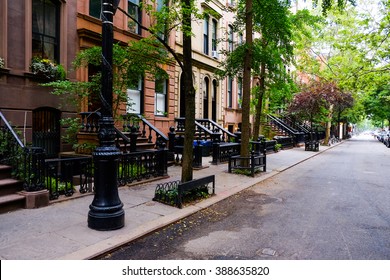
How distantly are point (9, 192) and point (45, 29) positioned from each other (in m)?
6.42

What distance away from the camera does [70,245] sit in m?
4.75

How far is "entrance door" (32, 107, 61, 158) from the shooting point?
34.6ft

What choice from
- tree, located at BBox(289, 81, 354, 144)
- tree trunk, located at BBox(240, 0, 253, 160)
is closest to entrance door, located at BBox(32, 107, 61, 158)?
tree trunk, located at BBox(240, 0, 253, 160)

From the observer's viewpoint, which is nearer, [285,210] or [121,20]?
[285,210]

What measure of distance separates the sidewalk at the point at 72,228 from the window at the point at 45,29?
569 cm

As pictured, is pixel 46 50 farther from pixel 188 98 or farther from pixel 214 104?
pixel 214 104

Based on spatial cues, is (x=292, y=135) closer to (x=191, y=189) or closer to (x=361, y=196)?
(x=361, y=196)

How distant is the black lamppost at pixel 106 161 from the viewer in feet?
17.7

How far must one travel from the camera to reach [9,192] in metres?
6.64

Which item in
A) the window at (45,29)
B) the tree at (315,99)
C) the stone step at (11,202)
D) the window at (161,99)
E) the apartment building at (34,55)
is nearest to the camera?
the stone step at (11,202)

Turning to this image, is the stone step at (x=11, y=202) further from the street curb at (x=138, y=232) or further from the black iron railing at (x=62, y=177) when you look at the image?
the street curb at (x=138, y=232)

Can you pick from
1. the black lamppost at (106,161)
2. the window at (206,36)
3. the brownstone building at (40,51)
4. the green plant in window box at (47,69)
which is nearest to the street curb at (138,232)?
the black lamppost at (106,161)

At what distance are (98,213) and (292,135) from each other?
24.9 metres

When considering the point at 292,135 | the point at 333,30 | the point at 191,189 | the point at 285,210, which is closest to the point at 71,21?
the point at 191,189
